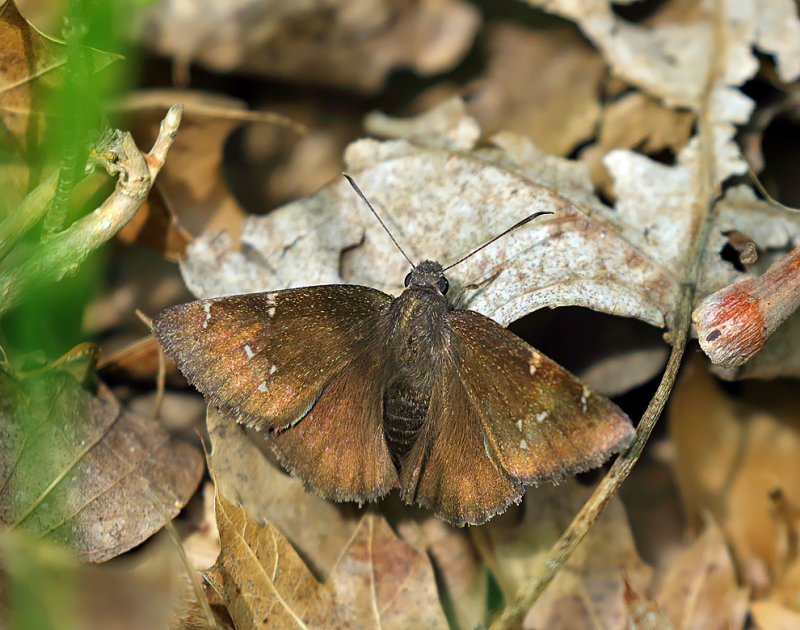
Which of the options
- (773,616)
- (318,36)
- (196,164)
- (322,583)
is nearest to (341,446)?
(322,583)

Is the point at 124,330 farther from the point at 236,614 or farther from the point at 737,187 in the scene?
the point at 737,187

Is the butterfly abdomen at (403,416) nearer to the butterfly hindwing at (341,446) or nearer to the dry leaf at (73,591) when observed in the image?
the butterfly hindwing at (341,446)

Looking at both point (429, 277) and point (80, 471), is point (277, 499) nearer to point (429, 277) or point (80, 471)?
point (80, 471)

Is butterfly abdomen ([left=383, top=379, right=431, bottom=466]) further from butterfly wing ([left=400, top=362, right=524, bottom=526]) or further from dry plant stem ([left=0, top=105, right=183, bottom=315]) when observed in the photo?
dry plant stem ([left=0, top=105, right=183, bottom=315])

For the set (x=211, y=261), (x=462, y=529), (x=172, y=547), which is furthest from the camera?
(x=211, y=261)

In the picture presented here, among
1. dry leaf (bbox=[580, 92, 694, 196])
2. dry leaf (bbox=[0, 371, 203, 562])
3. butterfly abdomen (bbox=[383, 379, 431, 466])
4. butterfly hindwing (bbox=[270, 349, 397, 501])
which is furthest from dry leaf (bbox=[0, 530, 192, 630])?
dry leaf (bbox=[580, 92, 694, 196])

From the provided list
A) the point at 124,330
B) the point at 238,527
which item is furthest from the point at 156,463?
the point at 124,330
